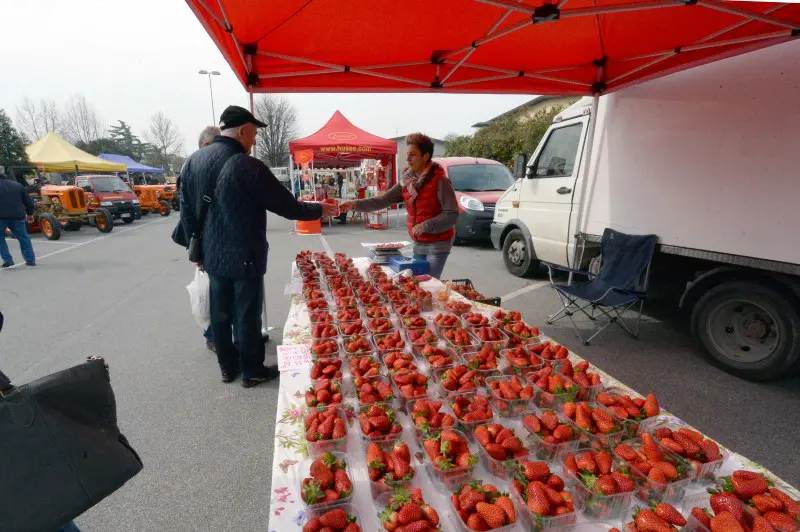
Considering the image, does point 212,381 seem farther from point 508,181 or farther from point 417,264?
point 508,181

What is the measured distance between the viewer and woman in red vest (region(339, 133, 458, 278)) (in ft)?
10.9

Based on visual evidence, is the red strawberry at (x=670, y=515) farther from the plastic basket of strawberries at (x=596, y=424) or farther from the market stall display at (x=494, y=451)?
the plastic basket of strawberries at (x=596, y=424)

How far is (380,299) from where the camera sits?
2.88 metres

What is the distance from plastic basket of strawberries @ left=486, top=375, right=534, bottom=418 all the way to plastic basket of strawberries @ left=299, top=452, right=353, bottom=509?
0.65m

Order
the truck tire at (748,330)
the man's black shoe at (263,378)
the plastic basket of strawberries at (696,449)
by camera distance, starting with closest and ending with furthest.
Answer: the plastic basket of strawberries at (696,449), the truck tire at (748,330), the man's black shoe at (263,378)

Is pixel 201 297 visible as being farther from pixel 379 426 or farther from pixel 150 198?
pixel 150 198

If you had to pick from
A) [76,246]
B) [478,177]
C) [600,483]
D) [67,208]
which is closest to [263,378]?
[600,483]

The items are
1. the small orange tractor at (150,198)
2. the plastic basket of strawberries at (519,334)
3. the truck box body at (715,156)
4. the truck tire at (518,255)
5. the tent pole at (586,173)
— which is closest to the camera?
the plastic basket of strawberries at (519,334)

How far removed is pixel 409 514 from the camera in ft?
3.40

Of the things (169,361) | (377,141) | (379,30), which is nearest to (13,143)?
(377,141)

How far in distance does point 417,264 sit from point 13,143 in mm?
30931

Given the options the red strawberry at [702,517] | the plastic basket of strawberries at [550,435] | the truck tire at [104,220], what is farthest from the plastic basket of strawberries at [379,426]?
the truck tire at [104,220]

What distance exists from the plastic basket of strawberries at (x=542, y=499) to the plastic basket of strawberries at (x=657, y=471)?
204mm

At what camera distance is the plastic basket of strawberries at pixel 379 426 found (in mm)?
1353
